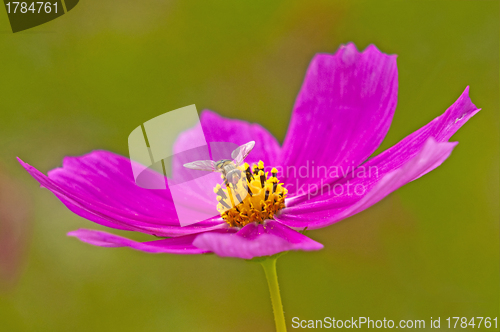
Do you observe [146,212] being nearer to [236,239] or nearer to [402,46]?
[236,239]

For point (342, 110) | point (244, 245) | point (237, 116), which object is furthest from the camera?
point (237, 116)

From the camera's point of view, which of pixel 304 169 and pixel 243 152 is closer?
pixel 243 152

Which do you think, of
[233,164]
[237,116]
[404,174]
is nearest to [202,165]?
[233,164]

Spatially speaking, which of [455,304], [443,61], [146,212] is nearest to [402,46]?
[443,61]

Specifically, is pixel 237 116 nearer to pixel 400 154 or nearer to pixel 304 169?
pixel 304 169

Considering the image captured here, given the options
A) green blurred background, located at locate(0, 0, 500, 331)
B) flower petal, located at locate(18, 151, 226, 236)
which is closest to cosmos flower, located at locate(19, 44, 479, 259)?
flower petal, located at locate(18, 151, 226, 236)

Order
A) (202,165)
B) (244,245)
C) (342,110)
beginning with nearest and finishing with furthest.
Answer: (244,245) → (202,165) → (342,110)

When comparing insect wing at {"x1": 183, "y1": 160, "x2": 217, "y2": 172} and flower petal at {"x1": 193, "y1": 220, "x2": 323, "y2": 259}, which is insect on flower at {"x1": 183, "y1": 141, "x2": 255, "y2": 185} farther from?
flower petal at {"x1": 193, "y1": 220, "x2": 323, "y2": 259}
